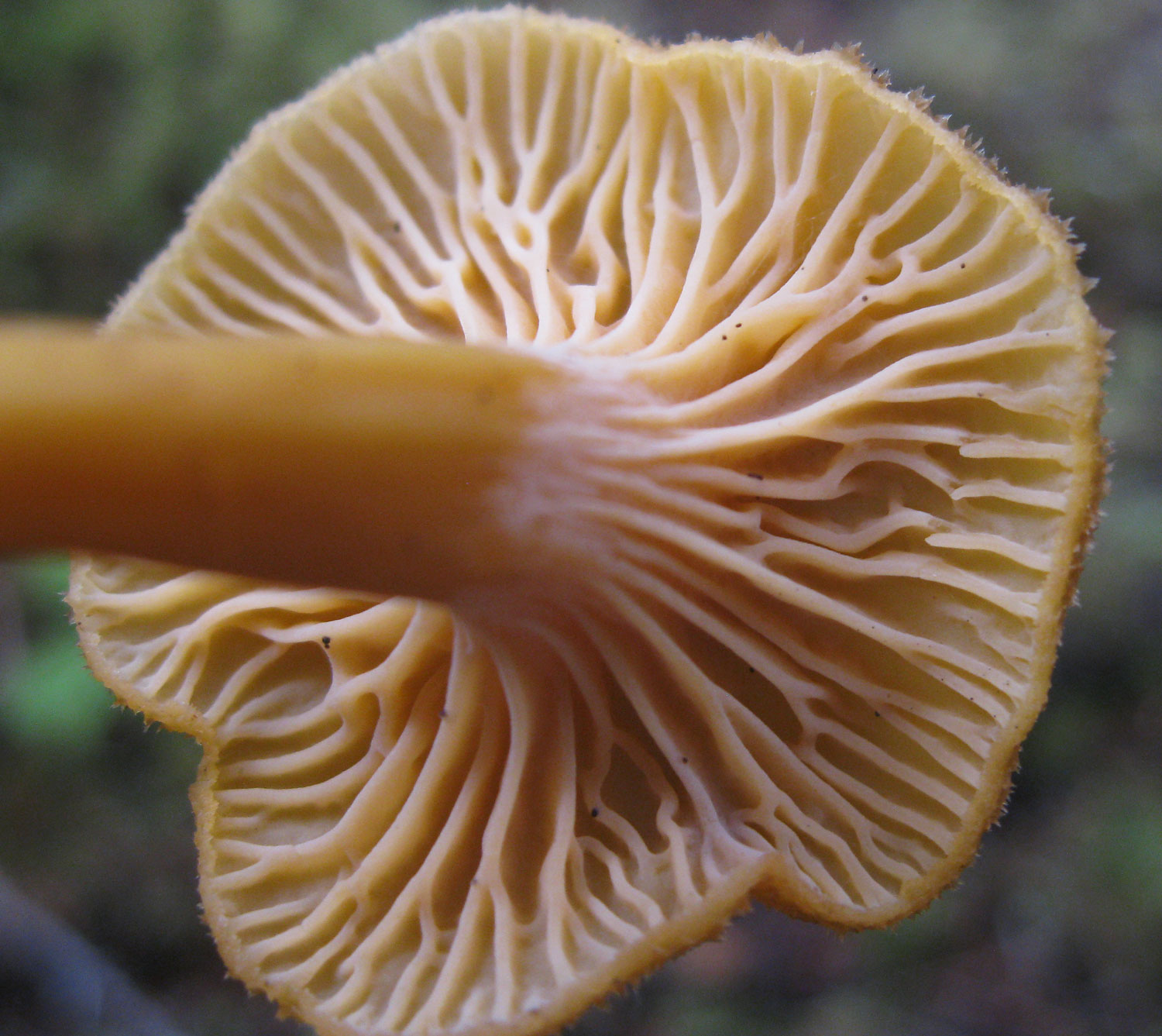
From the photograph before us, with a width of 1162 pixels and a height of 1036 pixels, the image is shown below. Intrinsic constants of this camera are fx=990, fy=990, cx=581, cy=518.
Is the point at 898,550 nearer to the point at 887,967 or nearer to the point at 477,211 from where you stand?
the point at 477,211

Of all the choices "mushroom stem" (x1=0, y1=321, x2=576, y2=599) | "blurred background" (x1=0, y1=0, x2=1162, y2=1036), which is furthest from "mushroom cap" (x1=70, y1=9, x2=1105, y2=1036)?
"blurred background" (x1=0, y1=0, x2=1162, y2=1036)

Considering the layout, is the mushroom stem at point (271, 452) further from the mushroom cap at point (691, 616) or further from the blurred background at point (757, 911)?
the blurred background at point (757, 911)

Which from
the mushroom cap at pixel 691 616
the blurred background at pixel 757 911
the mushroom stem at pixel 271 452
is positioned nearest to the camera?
the mushroom stem at pixel 271 452

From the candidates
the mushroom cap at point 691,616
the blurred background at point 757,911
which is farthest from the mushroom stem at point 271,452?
the blurred background at point 757,911

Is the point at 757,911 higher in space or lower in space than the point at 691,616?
lower

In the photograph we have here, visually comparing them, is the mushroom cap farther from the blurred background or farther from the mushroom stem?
the blurred background

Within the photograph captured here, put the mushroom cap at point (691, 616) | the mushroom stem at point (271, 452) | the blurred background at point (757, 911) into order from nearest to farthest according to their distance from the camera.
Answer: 1. the mushroom stem at point (271, 452)
2. the mushroom cap at point (691, 616)
3. the blurred background at point (757, 911)

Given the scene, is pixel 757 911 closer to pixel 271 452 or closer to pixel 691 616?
pixel 691 616

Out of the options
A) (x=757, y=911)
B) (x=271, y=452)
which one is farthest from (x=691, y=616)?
(x=757, y=911)
